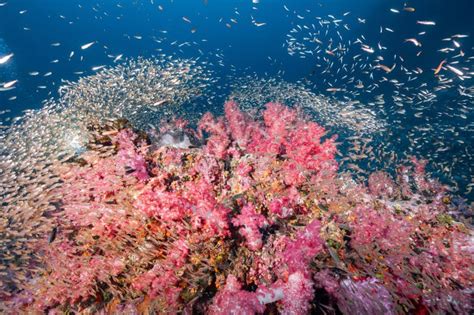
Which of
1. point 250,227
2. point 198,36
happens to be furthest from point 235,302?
point 198,36

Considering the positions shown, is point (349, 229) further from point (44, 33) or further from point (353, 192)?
point (44, 33)

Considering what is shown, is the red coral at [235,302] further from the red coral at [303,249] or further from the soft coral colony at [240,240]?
the red coral at [303,249]

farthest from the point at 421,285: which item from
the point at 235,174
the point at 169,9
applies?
the point at 169,9

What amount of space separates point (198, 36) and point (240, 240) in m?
135

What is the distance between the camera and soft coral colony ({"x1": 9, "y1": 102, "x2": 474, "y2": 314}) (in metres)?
3.60

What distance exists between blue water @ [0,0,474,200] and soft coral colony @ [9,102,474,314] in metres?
9.10

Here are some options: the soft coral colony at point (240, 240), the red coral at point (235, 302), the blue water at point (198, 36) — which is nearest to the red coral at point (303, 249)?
the soft coral colony at point (240, 240)

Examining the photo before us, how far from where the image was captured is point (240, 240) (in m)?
4.30

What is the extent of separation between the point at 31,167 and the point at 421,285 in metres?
8.10

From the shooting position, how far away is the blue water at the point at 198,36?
33.8 meters

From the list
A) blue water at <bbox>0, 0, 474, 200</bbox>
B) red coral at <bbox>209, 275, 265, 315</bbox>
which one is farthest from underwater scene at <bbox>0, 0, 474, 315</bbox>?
blue water at <bbox>0, 0, 474, 200</bbox>

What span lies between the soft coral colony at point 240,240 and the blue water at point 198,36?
29.8 ft

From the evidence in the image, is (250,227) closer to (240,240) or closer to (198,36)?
(240,240)

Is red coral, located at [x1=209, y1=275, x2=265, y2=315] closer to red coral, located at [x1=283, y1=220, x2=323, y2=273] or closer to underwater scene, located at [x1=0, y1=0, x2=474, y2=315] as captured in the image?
underwater scene, located at [x1=0, y1=0, x2=474, y2=315]
